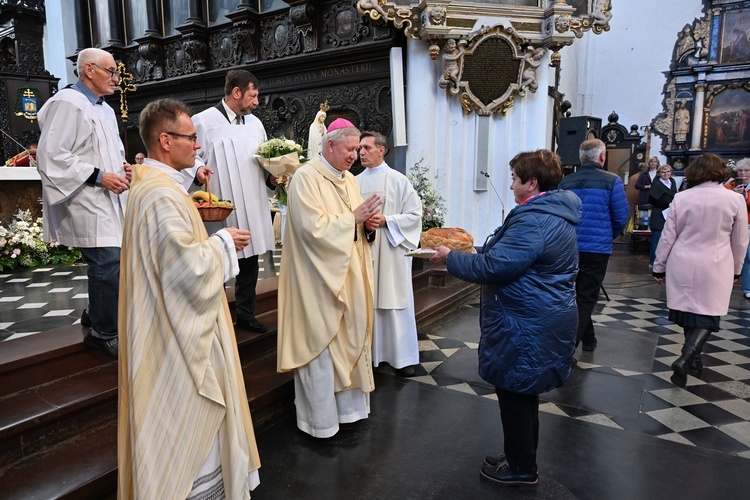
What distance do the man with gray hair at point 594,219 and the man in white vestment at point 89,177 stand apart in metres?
3.58

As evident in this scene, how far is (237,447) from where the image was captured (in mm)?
1897

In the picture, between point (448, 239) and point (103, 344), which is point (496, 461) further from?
point (448, 239)

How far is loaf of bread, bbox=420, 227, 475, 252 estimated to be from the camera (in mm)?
5683

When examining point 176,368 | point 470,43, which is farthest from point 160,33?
point 176,368

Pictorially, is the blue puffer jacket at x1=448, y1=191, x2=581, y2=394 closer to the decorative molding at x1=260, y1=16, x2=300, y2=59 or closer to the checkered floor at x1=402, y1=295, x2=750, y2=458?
the checkered floor at x1=402, y1=295, x2=750, y2=458

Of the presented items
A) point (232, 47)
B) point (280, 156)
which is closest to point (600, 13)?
point (280, 156)

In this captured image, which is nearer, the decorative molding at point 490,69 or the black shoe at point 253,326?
the black shoe at point 253,326

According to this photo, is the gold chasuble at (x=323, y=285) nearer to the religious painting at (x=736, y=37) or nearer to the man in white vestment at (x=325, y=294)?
the man in white vestment at (x=325, y=294)

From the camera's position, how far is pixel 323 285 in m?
2.88

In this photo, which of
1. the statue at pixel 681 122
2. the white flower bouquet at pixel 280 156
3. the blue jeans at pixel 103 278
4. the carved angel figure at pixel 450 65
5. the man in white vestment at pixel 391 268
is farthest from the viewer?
the statue at pixel 681 122

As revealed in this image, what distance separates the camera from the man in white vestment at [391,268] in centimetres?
391

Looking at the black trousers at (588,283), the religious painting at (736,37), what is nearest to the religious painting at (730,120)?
the religious painting at (736,37)

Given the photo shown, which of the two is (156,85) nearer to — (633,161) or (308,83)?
(308,83)

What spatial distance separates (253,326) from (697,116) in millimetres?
15914
